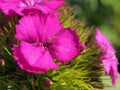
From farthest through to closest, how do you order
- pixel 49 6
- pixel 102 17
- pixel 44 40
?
1. pixel 102 17
2. pixel 49 6
3. pixel 44 40

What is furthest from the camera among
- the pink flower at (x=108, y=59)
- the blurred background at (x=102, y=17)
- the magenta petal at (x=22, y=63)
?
the blurred background at (x=102, y=17)

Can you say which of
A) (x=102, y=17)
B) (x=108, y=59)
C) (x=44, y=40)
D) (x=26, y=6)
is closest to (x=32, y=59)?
(x=44, y=40)


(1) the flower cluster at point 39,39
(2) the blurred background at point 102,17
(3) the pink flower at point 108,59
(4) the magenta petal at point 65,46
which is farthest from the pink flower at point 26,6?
(2) the blurred background at point 102,17

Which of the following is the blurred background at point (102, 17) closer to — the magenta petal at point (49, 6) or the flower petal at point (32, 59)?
the magenta petal at point (49, 6)

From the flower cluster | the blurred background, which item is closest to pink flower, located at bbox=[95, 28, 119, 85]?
the flower cluster

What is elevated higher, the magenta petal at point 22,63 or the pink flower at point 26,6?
the pink flower at point 26,6

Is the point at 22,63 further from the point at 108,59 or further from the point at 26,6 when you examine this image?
the point at 108,59

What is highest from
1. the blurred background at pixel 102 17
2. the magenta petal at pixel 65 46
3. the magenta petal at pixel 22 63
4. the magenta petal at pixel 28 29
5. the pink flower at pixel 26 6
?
the blurred background at pixel 102 17

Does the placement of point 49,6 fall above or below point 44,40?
above
